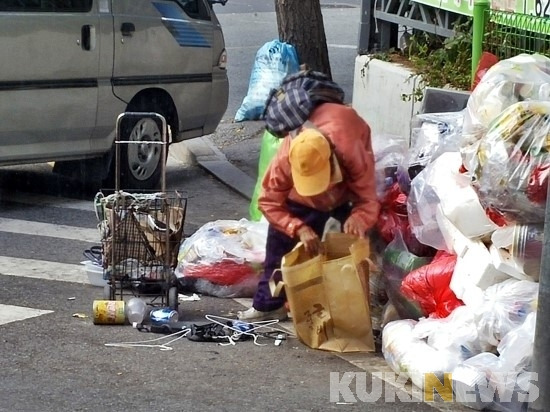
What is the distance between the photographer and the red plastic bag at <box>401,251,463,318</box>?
552 centimetres

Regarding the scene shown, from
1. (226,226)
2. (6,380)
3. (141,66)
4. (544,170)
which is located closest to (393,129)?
(141,66)

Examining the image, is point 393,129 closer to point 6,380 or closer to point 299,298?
point 299,298

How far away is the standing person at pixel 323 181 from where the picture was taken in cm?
561

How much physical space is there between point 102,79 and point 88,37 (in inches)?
14.3

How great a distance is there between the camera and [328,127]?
5.75 metres

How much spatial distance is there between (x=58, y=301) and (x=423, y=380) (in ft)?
7.83

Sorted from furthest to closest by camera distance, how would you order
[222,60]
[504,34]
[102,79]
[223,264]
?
1. [222,60]
2. [102,79]
3. [504,34]
4. [223,264]

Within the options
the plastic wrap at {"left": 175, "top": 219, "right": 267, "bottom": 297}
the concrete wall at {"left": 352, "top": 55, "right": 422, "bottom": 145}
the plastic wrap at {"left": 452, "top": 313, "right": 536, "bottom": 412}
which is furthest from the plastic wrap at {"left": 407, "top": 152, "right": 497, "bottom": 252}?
the concrete wall at {"left": 352, "top": 55, "right": 422, "bottom": 145}

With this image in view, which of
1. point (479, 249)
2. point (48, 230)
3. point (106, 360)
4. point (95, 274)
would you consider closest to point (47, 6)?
point (48, 230)

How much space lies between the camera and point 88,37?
354 inches

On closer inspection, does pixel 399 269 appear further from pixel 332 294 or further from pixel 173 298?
pixel 173 298

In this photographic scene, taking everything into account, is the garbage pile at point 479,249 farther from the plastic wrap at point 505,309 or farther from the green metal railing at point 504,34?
the green metal railing at point 504,34

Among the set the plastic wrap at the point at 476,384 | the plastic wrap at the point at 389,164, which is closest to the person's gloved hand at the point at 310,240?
the plastic wrap at the point at 389,164
